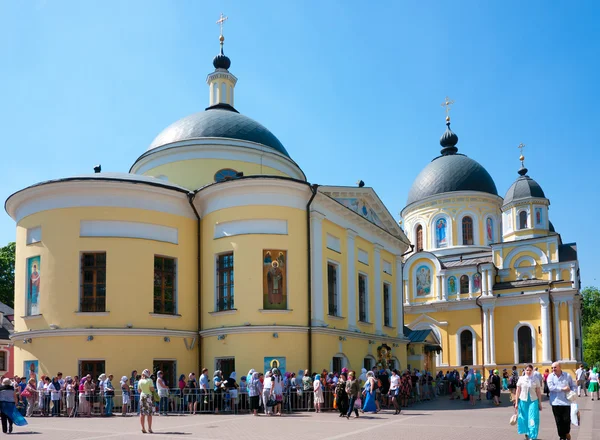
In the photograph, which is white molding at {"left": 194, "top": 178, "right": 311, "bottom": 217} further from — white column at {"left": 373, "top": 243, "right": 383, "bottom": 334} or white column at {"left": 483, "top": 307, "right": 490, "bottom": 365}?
white column at {"left": 483, "top": 307, "right": 490, "bottom": 365}

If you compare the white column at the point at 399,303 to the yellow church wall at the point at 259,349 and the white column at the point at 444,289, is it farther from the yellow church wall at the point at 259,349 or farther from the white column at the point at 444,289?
the white column at the point at 444,289

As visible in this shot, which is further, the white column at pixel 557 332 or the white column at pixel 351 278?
the white column at pixel 557 332

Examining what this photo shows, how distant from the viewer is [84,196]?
23.8 m

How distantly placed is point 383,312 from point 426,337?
26.0 ft

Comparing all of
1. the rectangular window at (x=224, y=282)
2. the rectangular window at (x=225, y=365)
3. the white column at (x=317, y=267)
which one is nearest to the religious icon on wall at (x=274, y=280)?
the white column at (x=317, y=267)

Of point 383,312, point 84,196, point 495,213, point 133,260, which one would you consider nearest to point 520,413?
point 133,260

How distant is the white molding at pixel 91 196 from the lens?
2380 cm

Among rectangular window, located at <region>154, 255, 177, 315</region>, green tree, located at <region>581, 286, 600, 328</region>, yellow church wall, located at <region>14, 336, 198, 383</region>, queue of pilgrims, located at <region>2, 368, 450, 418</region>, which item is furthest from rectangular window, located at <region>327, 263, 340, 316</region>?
green tree, located at <region>581, 286, 600, 328</region>

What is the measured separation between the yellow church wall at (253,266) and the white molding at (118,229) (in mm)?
2121

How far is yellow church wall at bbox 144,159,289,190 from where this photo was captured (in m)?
29.1

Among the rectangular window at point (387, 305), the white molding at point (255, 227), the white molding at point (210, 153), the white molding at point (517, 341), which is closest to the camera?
the white molding at point (255, 227)

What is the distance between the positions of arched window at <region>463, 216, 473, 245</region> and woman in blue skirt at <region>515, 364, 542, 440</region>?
42975 mm

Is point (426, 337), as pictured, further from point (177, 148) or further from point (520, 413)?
point (520, 413)

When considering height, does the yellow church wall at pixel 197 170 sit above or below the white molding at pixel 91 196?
above
